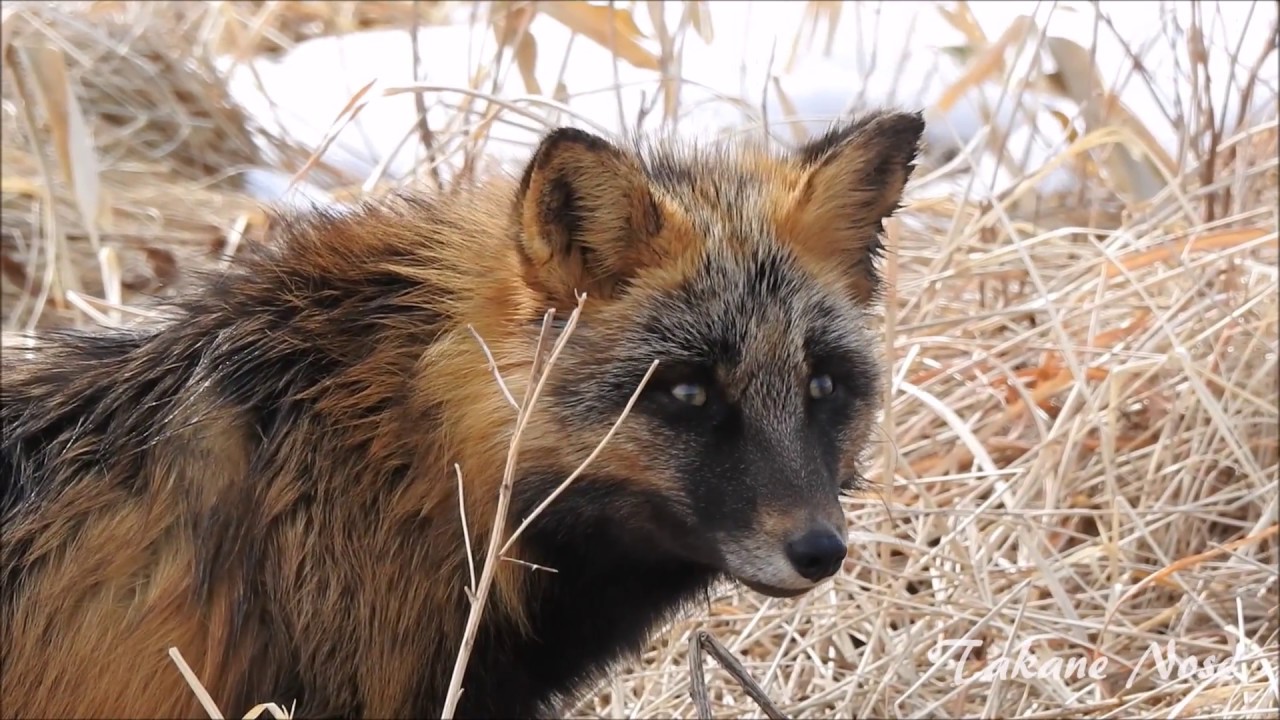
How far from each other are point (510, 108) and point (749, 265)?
4.33ft

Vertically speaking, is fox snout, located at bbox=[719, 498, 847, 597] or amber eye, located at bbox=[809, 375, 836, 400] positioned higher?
amber eye, located at bbox=[809, 375, 836, 400]

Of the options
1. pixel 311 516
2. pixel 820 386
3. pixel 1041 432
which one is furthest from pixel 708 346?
pixel 1041 432

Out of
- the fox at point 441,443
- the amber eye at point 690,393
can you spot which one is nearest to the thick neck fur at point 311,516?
the fox at point 441,443

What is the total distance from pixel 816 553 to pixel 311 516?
3.25ft

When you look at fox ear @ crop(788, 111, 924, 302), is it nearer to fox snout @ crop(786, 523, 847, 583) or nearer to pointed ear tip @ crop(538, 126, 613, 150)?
pointed ear tip @ crop(538, 126, 613, 150)

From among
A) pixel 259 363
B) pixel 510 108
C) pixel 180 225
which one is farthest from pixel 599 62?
pixel 259 363

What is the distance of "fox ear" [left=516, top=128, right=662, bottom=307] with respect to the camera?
253 centimetres

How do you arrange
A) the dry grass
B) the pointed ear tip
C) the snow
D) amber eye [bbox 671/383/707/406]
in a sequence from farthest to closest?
the snow
the dry grass
amber eye [bbox 671/383/707/406]
the pointed ear tip

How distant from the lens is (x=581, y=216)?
263 cm

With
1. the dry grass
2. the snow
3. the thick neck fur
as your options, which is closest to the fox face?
the thick neck fur

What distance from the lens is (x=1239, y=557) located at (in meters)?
3.99

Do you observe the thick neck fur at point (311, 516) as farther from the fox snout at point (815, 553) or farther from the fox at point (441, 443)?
the fox snout at point (815, 553)

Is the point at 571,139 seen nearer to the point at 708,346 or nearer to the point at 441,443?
the point at 708,346

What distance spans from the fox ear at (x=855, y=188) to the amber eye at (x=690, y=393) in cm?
41
